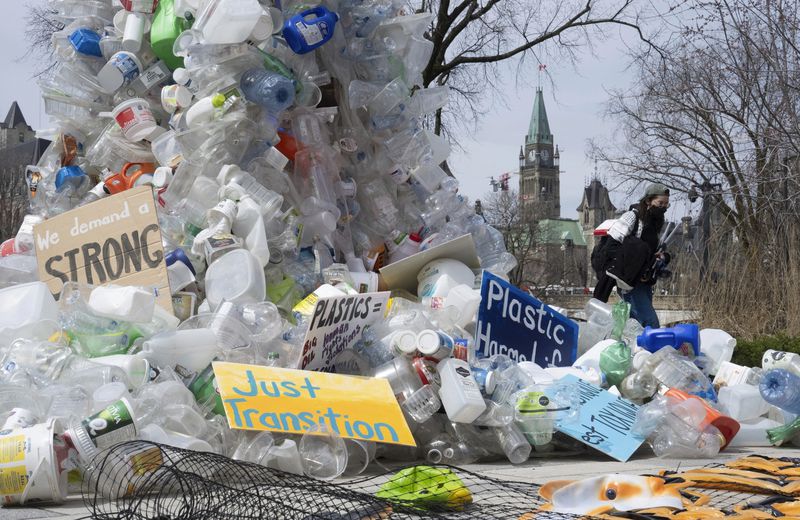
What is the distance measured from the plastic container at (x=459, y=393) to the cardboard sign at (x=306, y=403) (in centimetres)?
26

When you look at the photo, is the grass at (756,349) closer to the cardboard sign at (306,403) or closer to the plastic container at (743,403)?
the plastic container at (743,403)

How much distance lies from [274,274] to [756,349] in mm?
3919

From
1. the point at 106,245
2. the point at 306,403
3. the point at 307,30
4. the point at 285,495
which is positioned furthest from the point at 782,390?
the point at 106,245

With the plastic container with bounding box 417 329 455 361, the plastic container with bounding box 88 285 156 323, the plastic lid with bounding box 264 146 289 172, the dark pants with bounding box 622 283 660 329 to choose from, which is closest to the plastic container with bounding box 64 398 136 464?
the plastic container with bounding box 88 285 156 323

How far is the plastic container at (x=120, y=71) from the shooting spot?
23.1 feet

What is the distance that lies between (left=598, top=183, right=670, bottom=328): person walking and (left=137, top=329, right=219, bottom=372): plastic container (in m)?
3.74

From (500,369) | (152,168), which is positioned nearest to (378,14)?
(152,168)

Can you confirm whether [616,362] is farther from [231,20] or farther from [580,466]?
[231,20]

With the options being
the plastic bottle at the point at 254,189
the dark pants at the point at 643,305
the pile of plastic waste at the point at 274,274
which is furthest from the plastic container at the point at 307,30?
the dark pants at the point at 643,305

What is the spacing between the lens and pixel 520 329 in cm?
592

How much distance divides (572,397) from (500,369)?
1.36 feet

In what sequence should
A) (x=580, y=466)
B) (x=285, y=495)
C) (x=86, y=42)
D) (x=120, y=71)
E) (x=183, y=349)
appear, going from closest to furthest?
(x=285, y=495)
(x=580, y=466)
(x=183, y=349)
(x=120, y=71)
(x=86, y=42)

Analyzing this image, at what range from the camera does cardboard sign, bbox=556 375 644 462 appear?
4.83 meters

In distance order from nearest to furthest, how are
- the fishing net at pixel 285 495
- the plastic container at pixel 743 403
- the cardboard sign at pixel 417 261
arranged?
the fishing net at pixel 285 495
the plastic container at pixel 743 403
the cardboard sign at pixel 417 261
